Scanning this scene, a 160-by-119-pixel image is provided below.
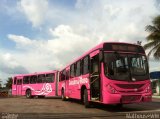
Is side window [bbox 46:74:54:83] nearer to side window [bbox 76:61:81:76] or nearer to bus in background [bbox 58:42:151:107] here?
side window [bbox 76:61:81:76]

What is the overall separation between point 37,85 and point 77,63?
13239 millimetres

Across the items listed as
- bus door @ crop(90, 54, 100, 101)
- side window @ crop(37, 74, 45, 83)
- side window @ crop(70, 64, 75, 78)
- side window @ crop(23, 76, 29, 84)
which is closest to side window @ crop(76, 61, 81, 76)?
side window @ crop(70, 64, 75, 78)

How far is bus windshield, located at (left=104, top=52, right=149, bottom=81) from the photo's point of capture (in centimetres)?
A: 1295

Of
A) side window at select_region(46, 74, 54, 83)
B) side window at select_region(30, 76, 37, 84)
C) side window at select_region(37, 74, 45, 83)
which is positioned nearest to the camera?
side window at select_region(46, 74, 54, 83)

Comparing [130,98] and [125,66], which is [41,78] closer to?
[125,66]

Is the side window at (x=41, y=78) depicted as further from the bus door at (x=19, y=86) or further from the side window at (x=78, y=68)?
the side window at (x=78, y=68)

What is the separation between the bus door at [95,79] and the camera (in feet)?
45.4

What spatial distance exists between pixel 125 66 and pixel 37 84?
1868 cm

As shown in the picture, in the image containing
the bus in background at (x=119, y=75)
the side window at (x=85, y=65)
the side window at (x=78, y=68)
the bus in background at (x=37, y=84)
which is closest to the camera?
the bus in background at (x=119, y=75)

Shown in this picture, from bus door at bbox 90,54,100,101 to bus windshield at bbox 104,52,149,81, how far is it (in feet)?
2.80

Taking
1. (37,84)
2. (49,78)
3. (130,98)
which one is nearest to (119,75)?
(130,98)

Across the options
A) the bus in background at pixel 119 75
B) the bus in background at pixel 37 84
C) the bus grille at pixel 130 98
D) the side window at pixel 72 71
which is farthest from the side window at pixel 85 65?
the bus in background at pixel 37 84

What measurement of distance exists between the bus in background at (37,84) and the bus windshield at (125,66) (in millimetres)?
15596

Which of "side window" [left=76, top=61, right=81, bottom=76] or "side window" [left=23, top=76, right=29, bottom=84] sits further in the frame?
"side window" [left=23, top=76, right=29, bottom=84]
